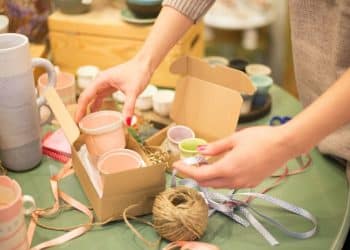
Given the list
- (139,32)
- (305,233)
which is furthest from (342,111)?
(139,32)

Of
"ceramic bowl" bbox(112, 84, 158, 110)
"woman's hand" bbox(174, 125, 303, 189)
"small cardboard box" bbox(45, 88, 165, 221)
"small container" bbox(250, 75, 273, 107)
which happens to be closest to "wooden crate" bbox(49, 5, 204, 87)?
"ceramic bowl" bbox(112, 84, 158, 110)

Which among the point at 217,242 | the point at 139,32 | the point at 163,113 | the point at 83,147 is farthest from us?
the point at 139,32

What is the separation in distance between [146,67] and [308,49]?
32cm

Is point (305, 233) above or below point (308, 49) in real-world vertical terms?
below

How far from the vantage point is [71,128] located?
34.7 inches

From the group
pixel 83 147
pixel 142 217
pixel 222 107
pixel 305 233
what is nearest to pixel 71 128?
pixel 83 147

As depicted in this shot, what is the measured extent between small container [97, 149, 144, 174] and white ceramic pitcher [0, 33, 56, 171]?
0.17 metres

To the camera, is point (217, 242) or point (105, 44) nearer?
point (217, 242)

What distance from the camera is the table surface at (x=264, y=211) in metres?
0.84

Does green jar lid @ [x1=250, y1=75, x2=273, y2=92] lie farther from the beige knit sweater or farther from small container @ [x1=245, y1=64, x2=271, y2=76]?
the beige knit sweater

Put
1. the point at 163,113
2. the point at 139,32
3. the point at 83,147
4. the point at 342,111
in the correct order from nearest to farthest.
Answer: the point at 342,111, the point at 83,147, the point at 163,113, the point at 139,32

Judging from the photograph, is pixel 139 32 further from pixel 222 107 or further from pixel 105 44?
pixel 222 107

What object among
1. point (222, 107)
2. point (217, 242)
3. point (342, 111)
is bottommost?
point (217, 242)

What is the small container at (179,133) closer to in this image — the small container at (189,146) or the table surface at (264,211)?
the small container at (189,146)
